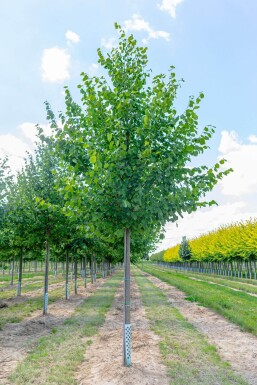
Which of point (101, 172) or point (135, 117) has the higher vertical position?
point (135, 117)

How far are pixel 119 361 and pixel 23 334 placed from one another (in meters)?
5.09

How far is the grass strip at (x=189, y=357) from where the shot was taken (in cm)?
745

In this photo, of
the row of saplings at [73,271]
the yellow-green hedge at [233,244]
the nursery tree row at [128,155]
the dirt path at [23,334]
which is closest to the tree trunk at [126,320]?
the nursery tree row at [128,155]

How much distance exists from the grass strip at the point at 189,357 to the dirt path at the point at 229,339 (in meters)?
0.30

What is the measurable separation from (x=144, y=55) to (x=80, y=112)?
2.34 metres

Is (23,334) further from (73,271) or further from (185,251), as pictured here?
(185,251)

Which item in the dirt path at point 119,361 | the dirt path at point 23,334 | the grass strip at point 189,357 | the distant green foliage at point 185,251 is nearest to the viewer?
the dirt path at point 119,361

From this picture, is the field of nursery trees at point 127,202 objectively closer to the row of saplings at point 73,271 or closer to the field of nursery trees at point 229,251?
the row of saplings at point 73,271

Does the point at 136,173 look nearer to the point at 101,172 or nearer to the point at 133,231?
the point at 101,172

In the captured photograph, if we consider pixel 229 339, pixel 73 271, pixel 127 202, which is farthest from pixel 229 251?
pixel 127 202

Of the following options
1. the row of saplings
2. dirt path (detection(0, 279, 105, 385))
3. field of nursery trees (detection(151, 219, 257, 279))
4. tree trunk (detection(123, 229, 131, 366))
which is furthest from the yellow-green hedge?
tree trunk (detection(123, 229, 131, 366))

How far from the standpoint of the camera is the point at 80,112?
30.4ft

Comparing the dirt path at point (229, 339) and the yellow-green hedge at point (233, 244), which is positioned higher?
the yellow-green hedge at point (233, 244)

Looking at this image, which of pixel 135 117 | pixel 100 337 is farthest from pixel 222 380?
pixel 135 117
